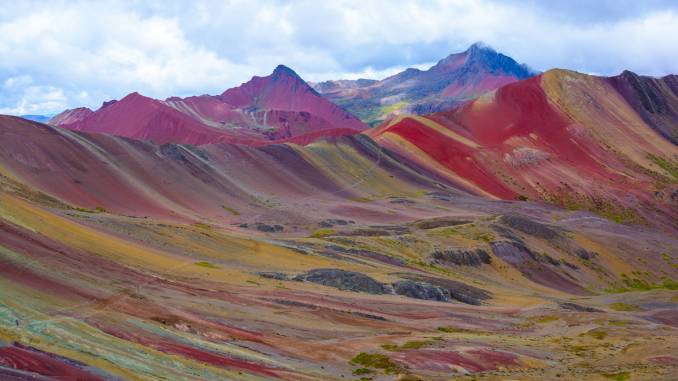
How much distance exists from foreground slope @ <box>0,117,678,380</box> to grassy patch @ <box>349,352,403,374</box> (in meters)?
0.21

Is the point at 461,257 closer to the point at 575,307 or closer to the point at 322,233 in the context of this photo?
the point at 322,233

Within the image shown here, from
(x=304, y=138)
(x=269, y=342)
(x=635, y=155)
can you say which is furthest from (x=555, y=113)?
(x=269, y=342)

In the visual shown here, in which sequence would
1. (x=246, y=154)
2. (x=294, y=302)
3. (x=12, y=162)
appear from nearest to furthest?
(x=294, y=302)
(x=12, y=162)
(x=246, y=154)

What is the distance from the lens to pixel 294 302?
53.7 metres

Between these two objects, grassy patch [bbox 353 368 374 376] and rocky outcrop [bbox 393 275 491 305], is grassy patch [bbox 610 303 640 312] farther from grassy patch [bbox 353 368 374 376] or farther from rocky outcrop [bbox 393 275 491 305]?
grassy patch [bbox 353 368 374 376]

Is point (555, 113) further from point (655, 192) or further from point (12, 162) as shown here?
point (12, 162)

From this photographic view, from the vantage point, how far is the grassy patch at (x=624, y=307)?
254ft

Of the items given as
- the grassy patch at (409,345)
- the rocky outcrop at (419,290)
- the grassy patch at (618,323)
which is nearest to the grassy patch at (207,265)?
the rocky outcrop at (419,290)

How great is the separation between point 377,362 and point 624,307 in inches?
1884

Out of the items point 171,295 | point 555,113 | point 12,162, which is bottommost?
point 171,295

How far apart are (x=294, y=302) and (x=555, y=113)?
151 m

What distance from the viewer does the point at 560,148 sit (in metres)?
178

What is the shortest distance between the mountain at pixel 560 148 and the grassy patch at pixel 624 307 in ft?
242

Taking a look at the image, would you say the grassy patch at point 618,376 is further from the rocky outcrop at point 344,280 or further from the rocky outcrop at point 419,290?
the rocky outcrop at point 344,280
